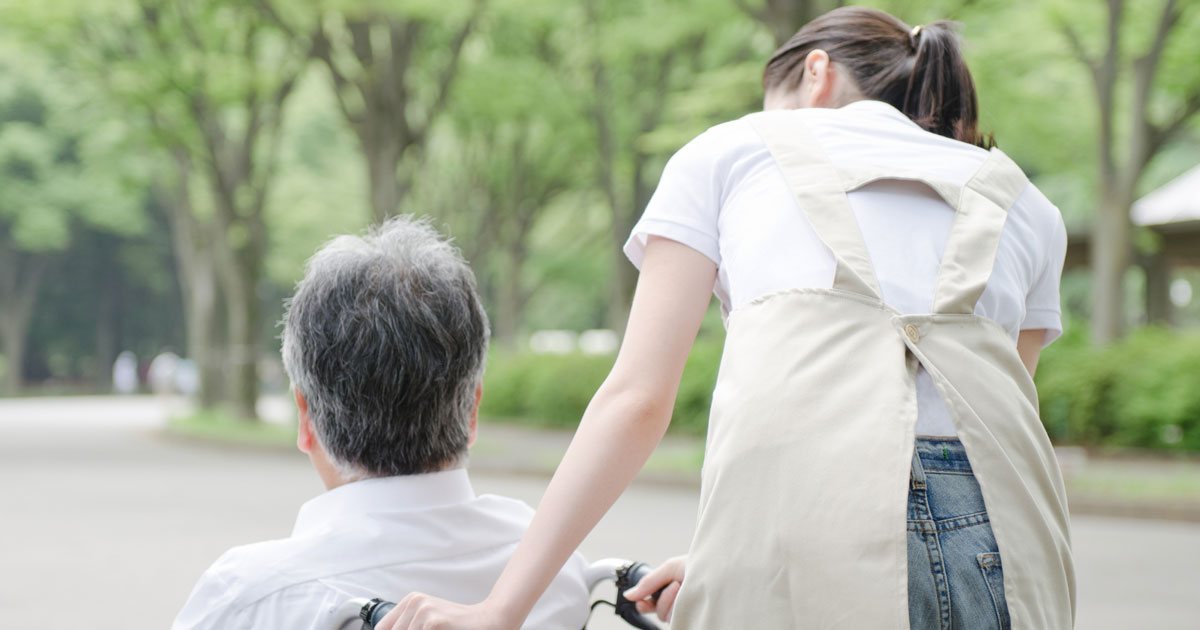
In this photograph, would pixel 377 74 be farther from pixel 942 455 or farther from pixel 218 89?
pixel 942 455

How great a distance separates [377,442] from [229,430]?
17177 mm

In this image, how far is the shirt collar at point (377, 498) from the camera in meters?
1.81

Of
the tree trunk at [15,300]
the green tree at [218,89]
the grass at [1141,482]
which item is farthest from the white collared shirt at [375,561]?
the tree trunk at [15,300]

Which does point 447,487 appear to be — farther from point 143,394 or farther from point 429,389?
point 143,394

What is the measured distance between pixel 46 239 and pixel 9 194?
1673 mm

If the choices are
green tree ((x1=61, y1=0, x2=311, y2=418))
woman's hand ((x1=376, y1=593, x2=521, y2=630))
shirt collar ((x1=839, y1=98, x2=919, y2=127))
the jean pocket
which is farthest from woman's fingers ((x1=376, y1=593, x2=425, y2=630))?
green tree ((x1=61, y1=0, x2=311, y2=418))

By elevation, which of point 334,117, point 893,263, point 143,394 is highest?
point 334,117

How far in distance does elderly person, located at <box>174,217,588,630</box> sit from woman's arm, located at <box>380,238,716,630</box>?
1.15 ft

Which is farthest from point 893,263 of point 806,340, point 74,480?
point 74,480

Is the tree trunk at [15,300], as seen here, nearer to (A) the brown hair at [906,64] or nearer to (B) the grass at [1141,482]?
(B) the grass at [1141,482]

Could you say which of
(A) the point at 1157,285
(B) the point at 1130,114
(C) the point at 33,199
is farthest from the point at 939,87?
(C) the point at 33,199

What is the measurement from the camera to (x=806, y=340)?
4.44 ft

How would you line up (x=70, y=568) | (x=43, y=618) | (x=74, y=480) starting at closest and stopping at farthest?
(x=43, y=618) < (x=70, y=568) < (x=74, y=480)

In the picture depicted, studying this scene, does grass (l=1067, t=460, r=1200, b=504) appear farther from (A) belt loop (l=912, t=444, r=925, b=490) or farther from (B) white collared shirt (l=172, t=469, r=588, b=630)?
(A) belt loop (l=912, t=444, r=925, b=490)
